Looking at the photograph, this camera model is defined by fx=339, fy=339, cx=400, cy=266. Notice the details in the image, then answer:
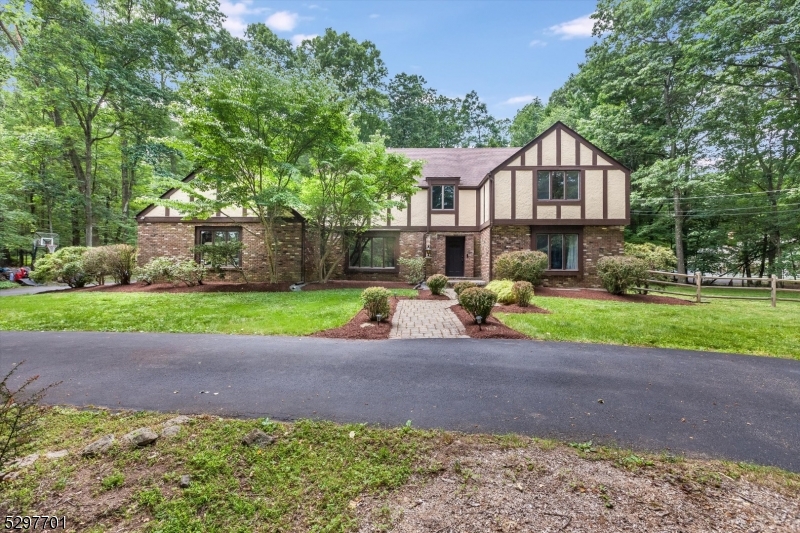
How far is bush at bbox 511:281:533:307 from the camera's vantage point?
30.2 ft

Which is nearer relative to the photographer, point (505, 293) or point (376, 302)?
point (376, 302)

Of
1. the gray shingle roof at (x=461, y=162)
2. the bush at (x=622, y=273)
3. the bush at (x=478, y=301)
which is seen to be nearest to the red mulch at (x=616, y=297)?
the bush at (x=622, y=273)

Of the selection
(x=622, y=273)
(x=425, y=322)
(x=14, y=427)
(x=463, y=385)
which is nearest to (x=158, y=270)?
(x=425, y=322)

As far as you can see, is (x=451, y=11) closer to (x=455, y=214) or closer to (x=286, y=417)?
(x=455, y=214)

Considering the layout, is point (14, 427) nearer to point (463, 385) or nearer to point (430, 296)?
point (463, 385)

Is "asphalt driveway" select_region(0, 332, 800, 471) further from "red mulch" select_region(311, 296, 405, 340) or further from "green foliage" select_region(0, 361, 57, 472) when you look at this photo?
"green foliage" select_region(0, 361, 57, 472)

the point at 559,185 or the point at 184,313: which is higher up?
the point at 559,185

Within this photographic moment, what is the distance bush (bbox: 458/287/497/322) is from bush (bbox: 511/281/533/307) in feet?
8.23

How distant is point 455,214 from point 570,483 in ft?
47.7

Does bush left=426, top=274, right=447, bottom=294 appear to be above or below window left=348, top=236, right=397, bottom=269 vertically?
below

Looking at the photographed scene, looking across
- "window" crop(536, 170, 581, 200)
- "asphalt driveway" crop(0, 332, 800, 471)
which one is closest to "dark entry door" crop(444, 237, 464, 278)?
"window" crop(536, 170, 581, 200)

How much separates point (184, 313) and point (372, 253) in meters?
9.50

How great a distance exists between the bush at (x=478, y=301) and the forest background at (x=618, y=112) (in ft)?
25.8

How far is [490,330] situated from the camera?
22.1 feet
